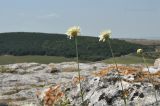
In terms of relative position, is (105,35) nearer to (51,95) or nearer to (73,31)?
(73,31)

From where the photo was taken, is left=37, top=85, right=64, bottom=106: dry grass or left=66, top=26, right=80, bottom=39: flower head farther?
left=37, top=85, right=64, bottom=106: dry grass

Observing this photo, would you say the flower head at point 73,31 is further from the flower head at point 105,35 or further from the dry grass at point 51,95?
the dry grass at point 51,95

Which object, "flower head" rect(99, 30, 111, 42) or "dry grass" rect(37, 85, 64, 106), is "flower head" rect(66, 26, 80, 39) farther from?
"dry grass" rect(37, 85, 64, 106)

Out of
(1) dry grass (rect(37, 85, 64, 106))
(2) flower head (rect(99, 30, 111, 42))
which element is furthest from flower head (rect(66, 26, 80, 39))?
(1) dry grass (rect(37, 85, 64, 106))

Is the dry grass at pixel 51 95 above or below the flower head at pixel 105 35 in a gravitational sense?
below

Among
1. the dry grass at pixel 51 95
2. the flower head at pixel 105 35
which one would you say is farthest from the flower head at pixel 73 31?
the dry grass at pixel 51 95

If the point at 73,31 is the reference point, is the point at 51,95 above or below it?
below

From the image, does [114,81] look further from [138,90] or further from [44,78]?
[44,78]

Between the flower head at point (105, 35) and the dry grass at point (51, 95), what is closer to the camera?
the flower head at point (105, 35)

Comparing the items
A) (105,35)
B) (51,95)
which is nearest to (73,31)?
(105,35)

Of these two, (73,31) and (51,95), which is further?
(51,95)

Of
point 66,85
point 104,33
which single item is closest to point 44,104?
point 66,85

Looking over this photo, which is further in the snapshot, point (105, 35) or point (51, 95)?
point (51, 95)

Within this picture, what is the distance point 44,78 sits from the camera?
32.7m
